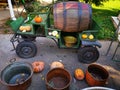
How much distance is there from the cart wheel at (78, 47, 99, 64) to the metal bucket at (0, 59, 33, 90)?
139 cm

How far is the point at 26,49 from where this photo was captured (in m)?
4.48

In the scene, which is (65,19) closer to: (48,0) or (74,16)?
(74,16)

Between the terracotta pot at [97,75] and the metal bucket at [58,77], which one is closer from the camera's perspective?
the terracotta pot at [97,75]

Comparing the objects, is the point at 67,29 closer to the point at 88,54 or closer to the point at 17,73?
the point at 88,54

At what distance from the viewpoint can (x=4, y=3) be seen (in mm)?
8227

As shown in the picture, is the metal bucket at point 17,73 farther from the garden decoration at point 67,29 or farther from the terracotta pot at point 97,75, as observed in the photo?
the terracotta pot at point 97,75

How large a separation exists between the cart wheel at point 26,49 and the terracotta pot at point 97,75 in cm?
158

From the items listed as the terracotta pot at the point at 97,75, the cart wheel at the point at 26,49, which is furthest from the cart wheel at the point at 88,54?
the cart wheel at the point at 26,49

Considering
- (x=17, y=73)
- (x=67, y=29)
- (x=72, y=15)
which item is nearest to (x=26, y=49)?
(x=17, y=73)

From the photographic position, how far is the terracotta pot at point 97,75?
3.52 metres

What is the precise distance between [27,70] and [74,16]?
5.46ft

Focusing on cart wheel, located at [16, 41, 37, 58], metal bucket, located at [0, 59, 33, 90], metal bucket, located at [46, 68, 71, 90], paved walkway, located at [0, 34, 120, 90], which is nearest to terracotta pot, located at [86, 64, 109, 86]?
paved walkway, located at [0, 34, 120, 90]

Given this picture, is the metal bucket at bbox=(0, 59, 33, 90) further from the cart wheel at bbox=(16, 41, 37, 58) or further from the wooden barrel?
the wooden barrel

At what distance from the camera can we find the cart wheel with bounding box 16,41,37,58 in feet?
14.5
